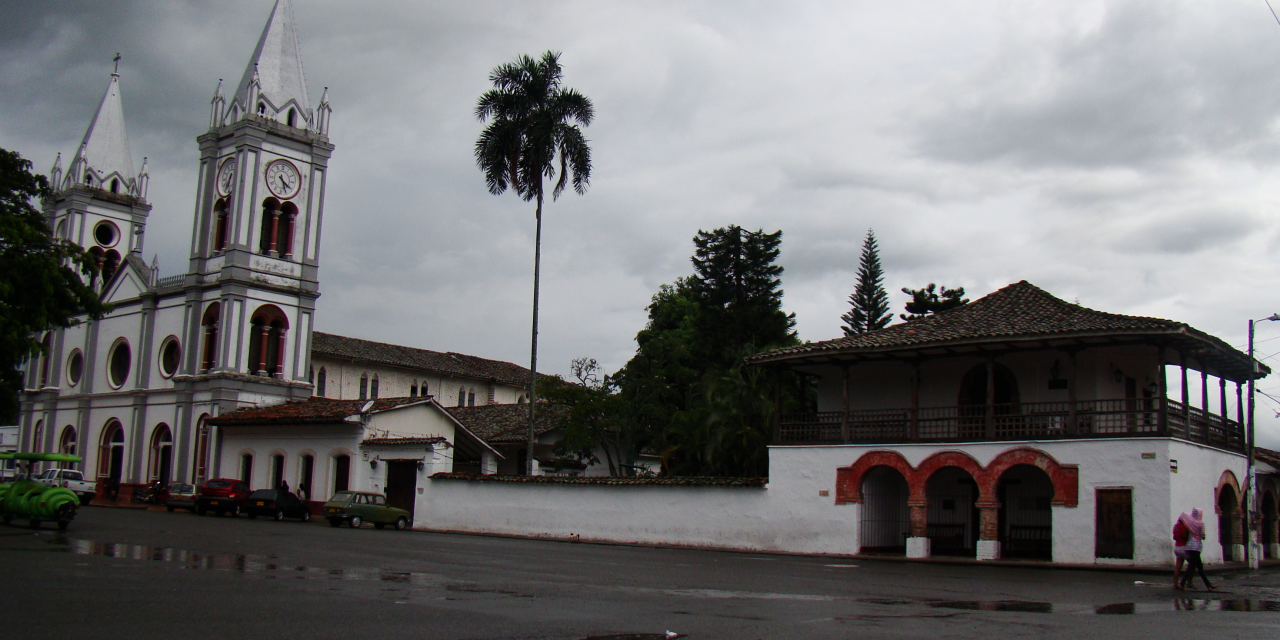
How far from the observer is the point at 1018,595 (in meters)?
A: 13.9

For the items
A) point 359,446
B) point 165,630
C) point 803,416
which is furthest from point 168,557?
point 359,446

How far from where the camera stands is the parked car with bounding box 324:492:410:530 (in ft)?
101

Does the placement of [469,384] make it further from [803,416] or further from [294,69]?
[803,416]

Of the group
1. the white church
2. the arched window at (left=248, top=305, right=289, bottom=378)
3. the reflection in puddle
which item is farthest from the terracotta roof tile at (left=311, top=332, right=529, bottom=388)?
the reflection in puddle

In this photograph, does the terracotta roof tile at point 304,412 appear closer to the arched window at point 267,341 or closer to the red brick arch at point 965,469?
the arched window at point 267,341

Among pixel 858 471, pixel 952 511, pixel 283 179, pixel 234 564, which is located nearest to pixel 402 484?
pixel 858 471

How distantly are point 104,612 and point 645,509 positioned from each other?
20.0 m

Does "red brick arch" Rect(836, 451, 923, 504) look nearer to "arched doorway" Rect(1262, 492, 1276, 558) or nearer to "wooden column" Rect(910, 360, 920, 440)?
"wooden column" Rect(910, 360, 920, 440)

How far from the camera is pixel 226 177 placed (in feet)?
148

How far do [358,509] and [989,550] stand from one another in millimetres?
18013

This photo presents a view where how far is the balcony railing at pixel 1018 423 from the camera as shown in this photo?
22.6 metres

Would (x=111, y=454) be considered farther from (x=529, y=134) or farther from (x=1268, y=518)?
(x=1268, y=518)

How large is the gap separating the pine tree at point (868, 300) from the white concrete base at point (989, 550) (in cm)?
3164

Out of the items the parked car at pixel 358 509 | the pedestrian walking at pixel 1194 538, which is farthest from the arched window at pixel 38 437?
the pedestrian walking at pixel 1194 538
